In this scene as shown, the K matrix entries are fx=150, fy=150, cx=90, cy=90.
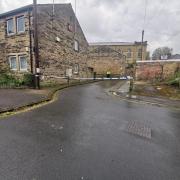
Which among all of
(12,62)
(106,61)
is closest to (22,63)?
(12,62)

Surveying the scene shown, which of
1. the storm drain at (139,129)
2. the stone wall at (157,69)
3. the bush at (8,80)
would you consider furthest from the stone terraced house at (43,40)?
the storm drain at (139,129)

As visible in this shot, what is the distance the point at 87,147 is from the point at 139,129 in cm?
189

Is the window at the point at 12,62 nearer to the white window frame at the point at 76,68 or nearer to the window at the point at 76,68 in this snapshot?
the white window frame at the point at 76,68

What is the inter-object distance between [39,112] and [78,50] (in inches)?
559

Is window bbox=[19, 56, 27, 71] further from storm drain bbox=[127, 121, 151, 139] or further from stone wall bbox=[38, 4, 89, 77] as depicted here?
storm drain bbox=[127, 121, 151, 139]

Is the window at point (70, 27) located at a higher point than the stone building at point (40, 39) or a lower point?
higher

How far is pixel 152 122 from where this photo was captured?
513 cm

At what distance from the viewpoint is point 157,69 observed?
56.5 ft

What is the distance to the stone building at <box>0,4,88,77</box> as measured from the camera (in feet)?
39.1

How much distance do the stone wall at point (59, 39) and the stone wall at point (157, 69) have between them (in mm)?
7654

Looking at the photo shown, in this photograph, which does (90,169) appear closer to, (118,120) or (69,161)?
(69,161)

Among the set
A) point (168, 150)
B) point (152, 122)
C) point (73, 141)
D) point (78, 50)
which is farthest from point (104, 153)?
point (78, 50)

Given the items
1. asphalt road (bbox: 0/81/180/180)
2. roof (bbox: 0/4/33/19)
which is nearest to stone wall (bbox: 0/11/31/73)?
roof (bbox: 0/4/33/19)

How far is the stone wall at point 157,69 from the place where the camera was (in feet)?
54.1
